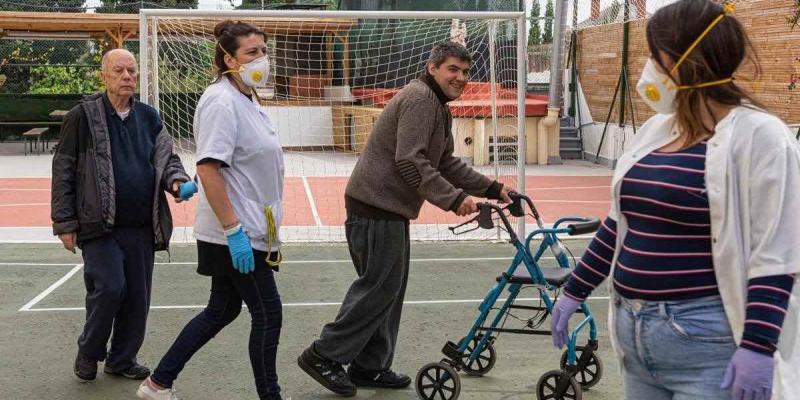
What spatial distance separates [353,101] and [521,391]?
52.6 feet

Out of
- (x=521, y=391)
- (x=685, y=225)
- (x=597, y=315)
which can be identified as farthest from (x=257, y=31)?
(x=597, y=315)

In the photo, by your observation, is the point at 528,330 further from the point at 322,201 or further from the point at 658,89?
the point at 322,201

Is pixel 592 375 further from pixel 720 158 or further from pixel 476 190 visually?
pixel 720 158

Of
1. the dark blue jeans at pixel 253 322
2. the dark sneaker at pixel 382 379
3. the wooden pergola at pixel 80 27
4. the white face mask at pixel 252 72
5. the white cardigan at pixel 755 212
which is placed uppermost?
the wooden pergola at pixel 80 27

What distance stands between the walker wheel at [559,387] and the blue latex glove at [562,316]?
6.32 feet

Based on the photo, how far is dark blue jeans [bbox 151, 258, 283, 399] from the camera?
4.99 meters

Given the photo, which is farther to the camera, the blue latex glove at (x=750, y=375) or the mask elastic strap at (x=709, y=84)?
the mask elastic strap at (x=709, y=84)

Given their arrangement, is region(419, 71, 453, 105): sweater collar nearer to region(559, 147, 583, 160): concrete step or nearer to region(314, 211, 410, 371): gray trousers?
region(314, 211, 410, 371): gray trousers

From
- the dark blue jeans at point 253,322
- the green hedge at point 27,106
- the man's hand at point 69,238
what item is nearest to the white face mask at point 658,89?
the dark blue jeans at point 253,322

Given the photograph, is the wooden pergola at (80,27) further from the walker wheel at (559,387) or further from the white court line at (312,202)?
the walker wheel at (559,387)

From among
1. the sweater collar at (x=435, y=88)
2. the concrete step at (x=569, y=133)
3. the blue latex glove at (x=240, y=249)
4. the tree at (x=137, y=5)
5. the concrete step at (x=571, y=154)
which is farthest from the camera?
the tree at (x=137, y=5)

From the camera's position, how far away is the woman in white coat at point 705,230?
8.72 feet

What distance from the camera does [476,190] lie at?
579cm

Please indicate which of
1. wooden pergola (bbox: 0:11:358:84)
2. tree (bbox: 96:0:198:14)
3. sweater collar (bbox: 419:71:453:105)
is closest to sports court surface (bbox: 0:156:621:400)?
sweater collar (bbox: 419:71:453:105)
